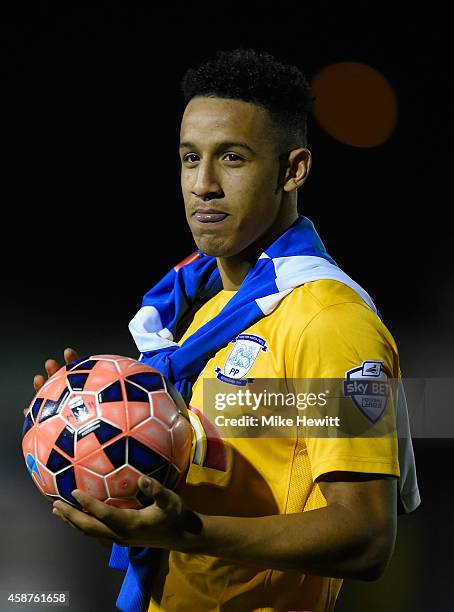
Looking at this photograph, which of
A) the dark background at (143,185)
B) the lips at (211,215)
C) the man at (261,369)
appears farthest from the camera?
the dark background at (143,185)

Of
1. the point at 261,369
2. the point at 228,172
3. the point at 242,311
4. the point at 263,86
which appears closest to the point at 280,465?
the point at 261,369

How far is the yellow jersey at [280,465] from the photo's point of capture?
1.22m

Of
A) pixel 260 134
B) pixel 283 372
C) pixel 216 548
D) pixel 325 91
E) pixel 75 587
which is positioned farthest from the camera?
pixel 325 91

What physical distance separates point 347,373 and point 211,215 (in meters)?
0.41

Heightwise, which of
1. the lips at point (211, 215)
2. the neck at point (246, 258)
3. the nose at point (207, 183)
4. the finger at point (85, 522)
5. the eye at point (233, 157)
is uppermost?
the eye at point (233, 157)

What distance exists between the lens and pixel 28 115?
13.8ft

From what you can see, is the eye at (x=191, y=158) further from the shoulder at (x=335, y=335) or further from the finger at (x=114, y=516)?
the finger at (x=114, y=516)

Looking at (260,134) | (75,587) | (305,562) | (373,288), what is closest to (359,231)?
(373,288)

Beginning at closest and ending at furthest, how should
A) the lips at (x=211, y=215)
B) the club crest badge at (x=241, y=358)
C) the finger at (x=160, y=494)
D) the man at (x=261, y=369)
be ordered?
the finger at (x=160, y=494), the man at (x=261, y=369), the club crest badge at (x=241, y=358), the lips at (x=211, y=215)

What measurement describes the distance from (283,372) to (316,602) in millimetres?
394

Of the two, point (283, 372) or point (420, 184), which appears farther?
point (420, 184)

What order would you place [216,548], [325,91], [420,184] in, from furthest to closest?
[420,184]
[325,91]
[216,548]

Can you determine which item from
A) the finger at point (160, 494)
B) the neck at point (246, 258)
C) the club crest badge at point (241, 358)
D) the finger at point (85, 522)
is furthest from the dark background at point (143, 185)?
the finger at point (160, 494)

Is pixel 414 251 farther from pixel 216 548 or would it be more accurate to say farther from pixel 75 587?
pixel 216 548
